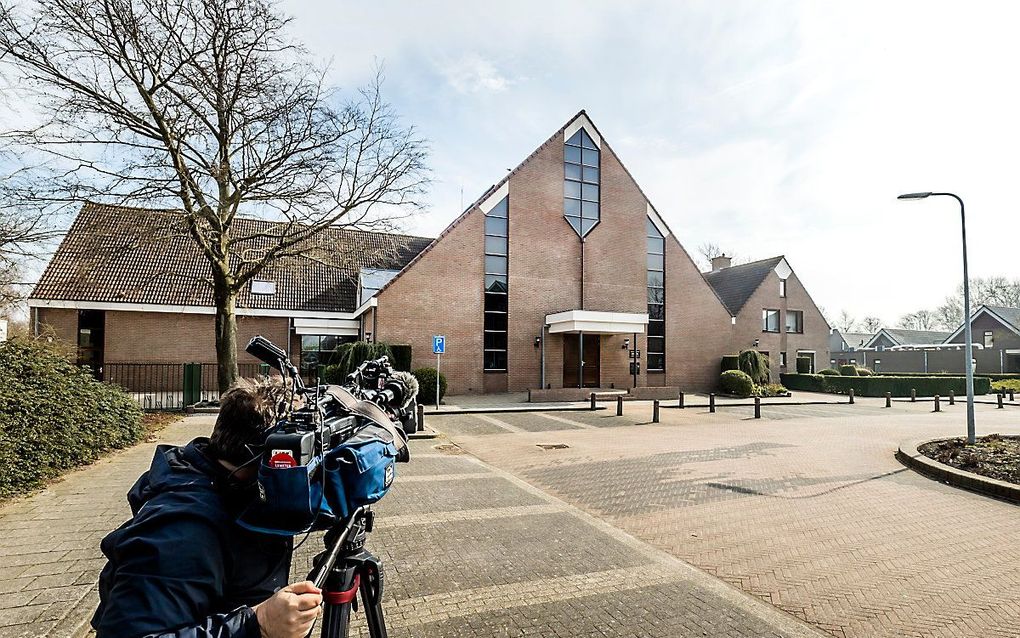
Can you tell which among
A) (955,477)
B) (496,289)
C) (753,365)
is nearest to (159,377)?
(496,289)

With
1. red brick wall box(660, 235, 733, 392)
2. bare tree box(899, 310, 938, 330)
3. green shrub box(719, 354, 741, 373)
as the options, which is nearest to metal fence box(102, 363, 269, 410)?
red brick wall box(660, 235, 733, 392)

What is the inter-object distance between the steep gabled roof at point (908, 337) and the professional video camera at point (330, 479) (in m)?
66.8

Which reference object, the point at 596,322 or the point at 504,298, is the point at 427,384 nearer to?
the point at 504,298

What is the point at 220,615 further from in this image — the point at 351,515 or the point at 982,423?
the point at 982,423

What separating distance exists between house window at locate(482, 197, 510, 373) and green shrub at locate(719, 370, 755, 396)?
36.0 feet

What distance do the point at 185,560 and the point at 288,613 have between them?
0.27m

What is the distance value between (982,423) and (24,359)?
22627 millimetres

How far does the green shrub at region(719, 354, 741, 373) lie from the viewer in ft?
91.2

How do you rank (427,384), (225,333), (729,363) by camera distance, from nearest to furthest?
(225,333) → (427,384) → (729,363)

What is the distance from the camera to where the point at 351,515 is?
173 cm

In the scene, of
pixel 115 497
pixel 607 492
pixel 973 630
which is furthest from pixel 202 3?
pixel 973 630

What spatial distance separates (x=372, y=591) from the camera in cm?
205

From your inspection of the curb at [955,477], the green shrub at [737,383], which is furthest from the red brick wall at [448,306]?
the curb at [955,477]

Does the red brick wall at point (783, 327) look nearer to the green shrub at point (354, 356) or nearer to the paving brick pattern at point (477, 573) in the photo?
the green shrub at point (354, 356)
